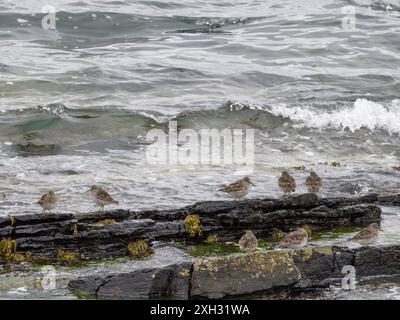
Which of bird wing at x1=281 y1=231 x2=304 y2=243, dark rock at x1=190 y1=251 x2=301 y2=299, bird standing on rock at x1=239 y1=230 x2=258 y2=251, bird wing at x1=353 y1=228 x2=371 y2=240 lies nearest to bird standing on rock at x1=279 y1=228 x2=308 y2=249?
bird wing at x1=281 y1=231 x2=304 y2=243

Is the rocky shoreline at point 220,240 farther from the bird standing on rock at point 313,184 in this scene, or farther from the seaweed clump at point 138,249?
the bird standing on rock at point 313,184

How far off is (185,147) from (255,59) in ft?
31.0

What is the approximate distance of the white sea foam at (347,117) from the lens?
66.1 ft

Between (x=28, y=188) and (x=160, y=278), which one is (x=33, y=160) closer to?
(x=28, y=188)

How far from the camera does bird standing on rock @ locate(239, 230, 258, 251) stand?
9617 mm

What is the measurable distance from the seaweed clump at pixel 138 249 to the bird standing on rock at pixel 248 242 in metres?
1.13

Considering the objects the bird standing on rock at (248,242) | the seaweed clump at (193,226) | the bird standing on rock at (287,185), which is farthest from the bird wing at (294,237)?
the bird standing on rock at (287,185)

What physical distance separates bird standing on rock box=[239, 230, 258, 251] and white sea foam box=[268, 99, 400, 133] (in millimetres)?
10582

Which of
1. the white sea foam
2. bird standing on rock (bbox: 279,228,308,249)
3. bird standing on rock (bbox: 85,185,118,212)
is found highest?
the white sea foam

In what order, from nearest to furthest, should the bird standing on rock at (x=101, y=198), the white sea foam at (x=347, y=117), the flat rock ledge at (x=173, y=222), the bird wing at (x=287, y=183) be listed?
the flat rock ledge at (x=173, y=222) < the bird standing on rock at (x=101, y=198) < the bird wing at (x=287, y=183) < the white sea foam at (x=347, y=117)

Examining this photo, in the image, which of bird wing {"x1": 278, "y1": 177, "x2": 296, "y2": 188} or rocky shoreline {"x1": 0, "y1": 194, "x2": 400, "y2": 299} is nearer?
rocky shoreline {"x1": 0, "y1": 194, "x2": 400, "y2": 299}

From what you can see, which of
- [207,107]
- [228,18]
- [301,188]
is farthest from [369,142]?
[228,18]

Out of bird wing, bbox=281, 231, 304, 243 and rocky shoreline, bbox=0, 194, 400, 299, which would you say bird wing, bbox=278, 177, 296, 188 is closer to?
rocky shoreline, bbox=0, 194, 400, 299

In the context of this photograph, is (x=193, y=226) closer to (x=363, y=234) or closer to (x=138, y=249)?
(x=138, y=249)
